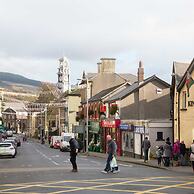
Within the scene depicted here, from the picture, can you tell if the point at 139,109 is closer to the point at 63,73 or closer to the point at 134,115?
the point at 134,115

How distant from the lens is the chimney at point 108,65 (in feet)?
261

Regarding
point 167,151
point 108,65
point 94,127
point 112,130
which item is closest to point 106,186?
point 167,151

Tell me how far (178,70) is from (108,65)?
40.5 m

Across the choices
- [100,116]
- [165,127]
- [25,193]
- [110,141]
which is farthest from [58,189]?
[100,116]

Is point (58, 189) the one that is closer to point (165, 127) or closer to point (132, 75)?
point (165, 127)

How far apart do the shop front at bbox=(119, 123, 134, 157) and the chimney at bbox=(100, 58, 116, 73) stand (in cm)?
2634

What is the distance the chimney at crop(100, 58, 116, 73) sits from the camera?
7962cm


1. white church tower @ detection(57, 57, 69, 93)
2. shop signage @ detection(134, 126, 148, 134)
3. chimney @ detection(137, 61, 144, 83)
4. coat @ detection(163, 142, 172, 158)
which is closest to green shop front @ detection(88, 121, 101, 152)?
chimney @ detection(137, 61, 144, 83)

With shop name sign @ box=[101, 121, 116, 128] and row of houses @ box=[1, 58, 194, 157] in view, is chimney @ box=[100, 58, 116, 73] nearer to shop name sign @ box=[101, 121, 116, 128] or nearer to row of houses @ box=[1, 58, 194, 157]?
row of houses @ box=[1, 58, 194, 157]

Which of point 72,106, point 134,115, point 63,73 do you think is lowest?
point 134,115

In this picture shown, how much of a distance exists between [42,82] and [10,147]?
86909mm

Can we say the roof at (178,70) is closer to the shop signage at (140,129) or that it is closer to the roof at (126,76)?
the shop signage at (140,129)

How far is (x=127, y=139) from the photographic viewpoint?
5166 centimetres

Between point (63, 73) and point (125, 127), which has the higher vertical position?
point (63, 73)
